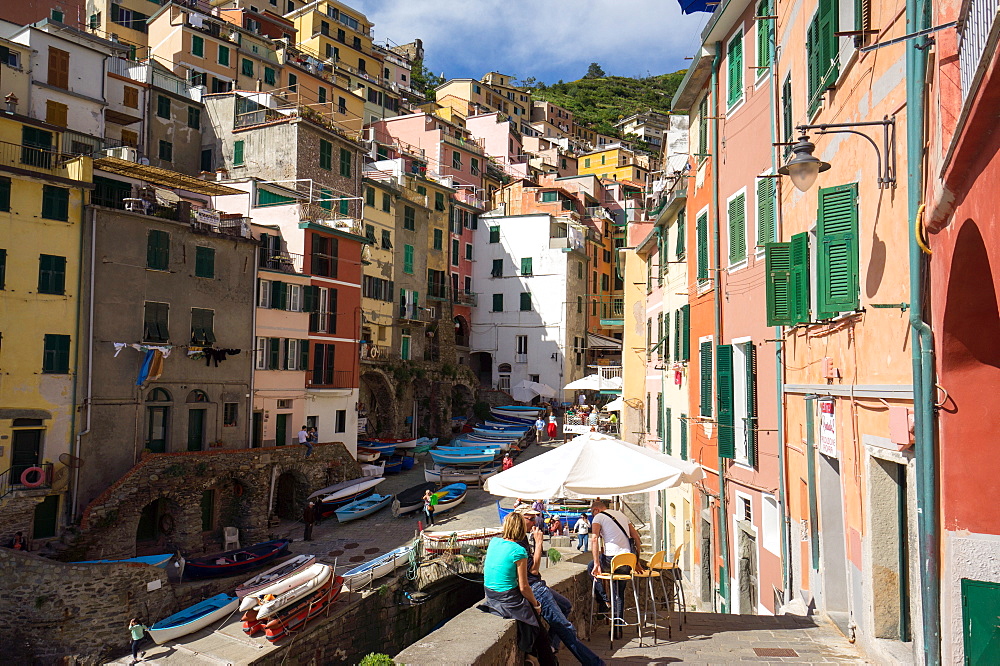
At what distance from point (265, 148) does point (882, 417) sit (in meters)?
43.0

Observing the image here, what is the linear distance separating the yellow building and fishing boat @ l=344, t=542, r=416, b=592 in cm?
1115

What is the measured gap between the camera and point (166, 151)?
4669cm

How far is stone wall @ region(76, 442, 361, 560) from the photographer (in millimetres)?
28625

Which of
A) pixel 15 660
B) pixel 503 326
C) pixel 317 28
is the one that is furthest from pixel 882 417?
pixel 317 28

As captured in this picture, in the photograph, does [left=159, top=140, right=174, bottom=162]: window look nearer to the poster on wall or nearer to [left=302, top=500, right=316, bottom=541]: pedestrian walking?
[left=302, top=500, right=316, bottom=541]: pedestrian walking

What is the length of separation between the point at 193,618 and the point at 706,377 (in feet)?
56.9

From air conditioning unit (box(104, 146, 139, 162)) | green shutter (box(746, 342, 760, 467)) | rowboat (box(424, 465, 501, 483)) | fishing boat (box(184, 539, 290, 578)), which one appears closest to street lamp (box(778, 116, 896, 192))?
green shutter (box(746, 342, 760, 467))

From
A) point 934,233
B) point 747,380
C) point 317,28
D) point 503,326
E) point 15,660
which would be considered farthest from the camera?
point 317,28

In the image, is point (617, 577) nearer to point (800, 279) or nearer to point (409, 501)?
point (800, 279)

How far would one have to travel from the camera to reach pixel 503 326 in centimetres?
6388

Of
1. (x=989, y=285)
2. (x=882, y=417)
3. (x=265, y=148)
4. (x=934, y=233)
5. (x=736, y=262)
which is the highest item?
(x=265, y=148)

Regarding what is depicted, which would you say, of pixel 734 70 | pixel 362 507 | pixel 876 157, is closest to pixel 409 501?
pixel 362 507

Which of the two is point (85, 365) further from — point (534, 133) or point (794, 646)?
point (534, 133)

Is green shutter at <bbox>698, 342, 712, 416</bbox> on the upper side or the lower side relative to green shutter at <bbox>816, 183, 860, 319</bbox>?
lower
